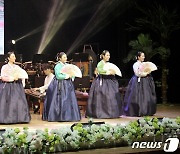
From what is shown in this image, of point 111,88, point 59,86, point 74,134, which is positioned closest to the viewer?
point 74,134

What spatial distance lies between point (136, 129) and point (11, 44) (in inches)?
260

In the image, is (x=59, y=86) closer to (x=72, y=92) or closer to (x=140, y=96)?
(x=72, y=92)

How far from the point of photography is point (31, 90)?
926 cm

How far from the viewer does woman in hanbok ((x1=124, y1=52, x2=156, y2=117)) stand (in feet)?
27.9

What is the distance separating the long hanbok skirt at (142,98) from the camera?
27.9 ft

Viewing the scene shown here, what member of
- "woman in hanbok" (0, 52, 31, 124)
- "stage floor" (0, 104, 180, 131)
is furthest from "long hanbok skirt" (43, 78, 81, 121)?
"woman in hanbok" (0, 52, 31, 124)

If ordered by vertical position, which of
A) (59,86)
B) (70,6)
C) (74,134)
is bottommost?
(74,134)

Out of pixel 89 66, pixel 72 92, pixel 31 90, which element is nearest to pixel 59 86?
pixel 72 92

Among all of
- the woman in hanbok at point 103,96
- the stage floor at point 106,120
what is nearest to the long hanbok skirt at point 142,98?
the stage floor at point 106,120

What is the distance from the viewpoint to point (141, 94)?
8523mm

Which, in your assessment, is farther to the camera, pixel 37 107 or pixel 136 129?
pixel 37 107

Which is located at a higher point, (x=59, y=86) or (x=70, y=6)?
(x=70, y=6)

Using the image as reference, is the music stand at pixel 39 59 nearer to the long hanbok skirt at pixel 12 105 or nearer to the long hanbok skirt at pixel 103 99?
the long hanbok skirt at pixel 103 99

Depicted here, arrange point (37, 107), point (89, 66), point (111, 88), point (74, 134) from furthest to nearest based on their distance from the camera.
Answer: point (89, 66)
point (37, 107)
point (111, 88)
point (74, 134)
